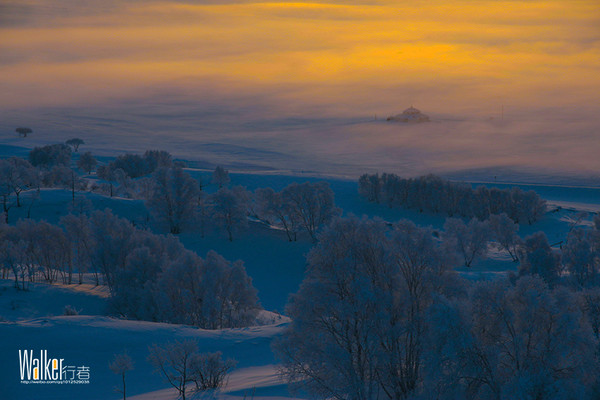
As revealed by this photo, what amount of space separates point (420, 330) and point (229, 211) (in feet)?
131

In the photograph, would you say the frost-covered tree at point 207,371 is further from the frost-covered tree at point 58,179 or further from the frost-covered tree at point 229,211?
the frost-covered tree at point 58,179

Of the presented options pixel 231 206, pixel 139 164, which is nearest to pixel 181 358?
pixel 231 206

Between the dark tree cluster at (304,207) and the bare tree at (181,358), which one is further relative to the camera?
the dark tree cluster at (304,207)

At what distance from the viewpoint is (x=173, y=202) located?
5719 cm

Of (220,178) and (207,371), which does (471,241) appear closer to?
(207,371)

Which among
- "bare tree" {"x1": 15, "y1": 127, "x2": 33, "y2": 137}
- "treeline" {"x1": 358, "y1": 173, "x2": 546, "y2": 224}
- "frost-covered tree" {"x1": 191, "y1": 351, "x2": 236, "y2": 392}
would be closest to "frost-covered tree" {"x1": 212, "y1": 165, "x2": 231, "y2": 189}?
"treeline" {"x1": 358, "y1": 173, "x2": 546, "y2": 224}

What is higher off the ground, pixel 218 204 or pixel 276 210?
pixel 218 204

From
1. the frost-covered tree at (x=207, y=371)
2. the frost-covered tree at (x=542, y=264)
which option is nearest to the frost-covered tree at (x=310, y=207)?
the frost-covered tree at (x=542, y=264)

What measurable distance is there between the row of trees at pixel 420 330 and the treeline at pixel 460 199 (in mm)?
54767

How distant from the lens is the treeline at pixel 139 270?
30.7 meters

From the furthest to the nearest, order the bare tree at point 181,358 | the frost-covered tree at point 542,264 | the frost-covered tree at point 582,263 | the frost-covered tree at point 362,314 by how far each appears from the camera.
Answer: the frost-covered tree at point 542,264 < the frost-covered tree at point 582,263 < the bare tree at point 181,358 < the frost-covered tree at point 362,314

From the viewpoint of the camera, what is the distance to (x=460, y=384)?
1578 cm

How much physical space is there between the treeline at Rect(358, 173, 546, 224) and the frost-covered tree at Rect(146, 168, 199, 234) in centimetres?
3062

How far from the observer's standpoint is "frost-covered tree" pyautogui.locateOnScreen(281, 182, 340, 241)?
5503 cm
